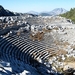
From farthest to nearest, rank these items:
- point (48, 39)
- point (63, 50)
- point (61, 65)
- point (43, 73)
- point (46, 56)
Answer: point (48, 39)
point (63, 50)
point (46, 56)
point (61, 65)
point (43, 73)

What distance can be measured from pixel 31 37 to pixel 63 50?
13.5 feet

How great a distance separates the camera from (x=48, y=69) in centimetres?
2317

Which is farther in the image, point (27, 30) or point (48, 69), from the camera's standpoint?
point (27, 30)

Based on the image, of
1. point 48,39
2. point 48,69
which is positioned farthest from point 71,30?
point 48,69

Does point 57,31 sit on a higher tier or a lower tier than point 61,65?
higher

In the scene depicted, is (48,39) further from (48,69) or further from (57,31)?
(48,69)

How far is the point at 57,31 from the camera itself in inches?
1324

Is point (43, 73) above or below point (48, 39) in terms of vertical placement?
below

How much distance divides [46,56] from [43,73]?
197 inches

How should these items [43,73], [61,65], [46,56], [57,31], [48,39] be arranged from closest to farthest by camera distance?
1. [43,73]
2. [61,65]
3. [46,56]
4. [48,39]
5. [57,31]

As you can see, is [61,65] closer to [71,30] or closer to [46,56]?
[46,56]

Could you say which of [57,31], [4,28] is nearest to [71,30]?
[57,31]

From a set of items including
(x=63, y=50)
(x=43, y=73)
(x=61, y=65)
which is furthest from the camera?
(x=63, y=50)

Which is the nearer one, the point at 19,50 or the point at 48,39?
the point at 19,50
